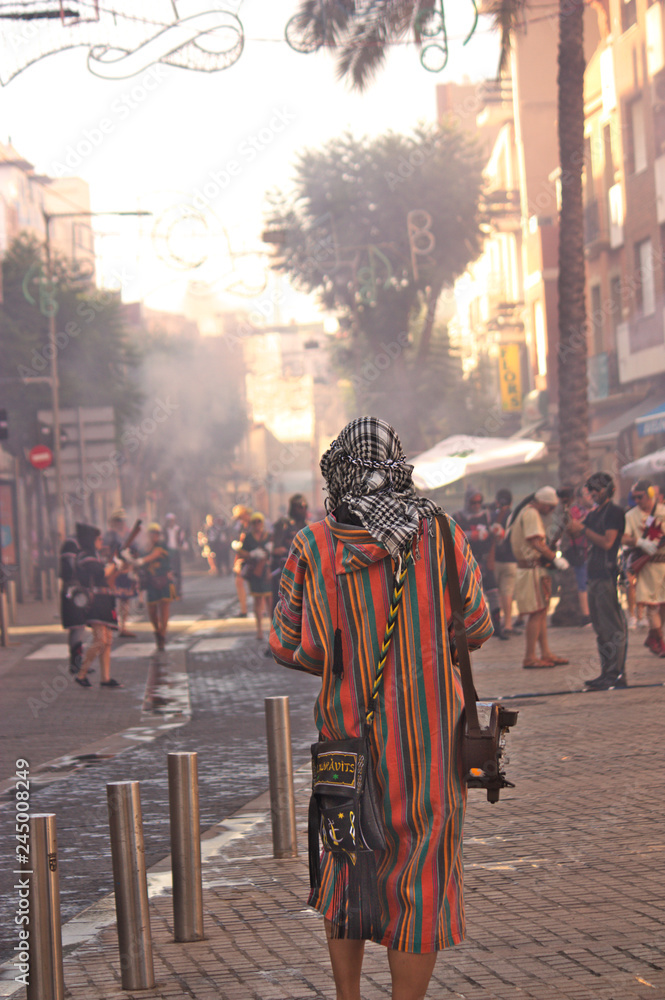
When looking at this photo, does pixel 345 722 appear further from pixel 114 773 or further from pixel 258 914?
pixel 114 773

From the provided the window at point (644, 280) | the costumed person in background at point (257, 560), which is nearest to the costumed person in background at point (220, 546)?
the window at point (644, 280)

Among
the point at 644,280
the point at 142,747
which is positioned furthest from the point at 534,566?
the point at 644,280

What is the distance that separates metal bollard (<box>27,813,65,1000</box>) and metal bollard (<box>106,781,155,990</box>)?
0.39 metres

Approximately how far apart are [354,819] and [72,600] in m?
10.4

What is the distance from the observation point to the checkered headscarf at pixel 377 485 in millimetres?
3206

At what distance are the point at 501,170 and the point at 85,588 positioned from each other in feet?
131

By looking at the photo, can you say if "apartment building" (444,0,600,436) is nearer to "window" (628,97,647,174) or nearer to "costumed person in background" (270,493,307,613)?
"window" (628,97,647,174)

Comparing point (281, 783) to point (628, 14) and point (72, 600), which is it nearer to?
point (72, 600)

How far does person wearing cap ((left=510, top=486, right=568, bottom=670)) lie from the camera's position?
12.0 meters

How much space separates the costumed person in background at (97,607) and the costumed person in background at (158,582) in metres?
2.44

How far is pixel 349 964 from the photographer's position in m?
3.26

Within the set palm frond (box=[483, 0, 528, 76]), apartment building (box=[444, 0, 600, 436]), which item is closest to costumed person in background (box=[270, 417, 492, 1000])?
palm frond (box=[483, 0, 528, 76])

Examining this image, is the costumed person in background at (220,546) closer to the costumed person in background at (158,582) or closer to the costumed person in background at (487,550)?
the costumed person in background at (158,582)

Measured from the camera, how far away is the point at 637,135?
96.5 ft
